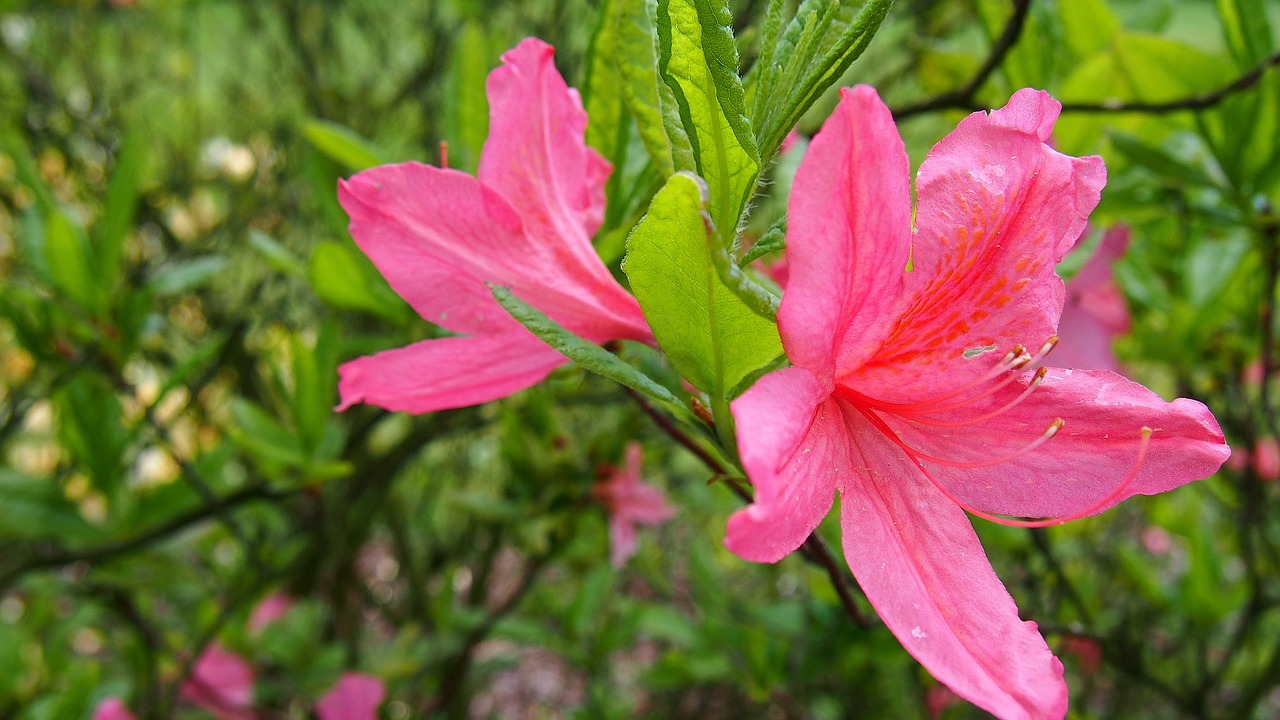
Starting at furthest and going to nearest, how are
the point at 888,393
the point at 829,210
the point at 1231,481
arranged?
the point at 1231,481 → the point at 888,393 → the point at 829,210

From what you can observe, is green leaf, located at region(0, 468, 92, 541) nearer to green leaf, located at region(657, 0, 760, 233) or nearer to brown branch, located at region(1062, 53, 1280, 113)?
green leaf, located at region(657, 0, 760, 233)

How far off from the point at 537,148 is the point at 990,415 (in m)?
0.36

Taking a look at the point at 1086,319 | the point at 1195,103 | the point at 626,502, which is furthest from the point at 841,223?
the point at 626,502

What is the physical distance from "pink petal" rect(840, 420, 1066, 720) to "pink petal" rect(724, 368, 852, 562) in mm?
34

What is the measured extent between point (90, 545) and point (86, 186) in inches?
48.2

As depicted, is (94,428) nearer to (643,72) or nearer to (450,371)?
(450,371)

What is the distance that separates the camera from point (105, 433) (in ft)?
4.39

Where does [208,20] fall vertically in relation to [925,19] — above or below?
below

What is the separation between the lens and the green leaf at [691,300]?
47cm

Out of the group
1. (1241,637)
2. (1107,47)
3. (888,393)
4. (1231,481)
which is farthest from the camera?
(1231,481)

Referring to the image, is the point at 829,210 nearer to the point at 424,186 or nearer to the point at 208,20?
the point at 424,186

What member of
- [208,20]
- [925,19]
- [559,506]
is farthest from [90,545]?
[208,20]

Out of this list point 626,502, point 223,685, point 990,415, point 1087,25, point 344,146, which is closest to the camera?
point 990,415

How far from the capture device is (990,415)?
0.58 m
